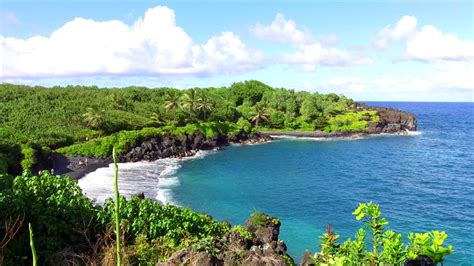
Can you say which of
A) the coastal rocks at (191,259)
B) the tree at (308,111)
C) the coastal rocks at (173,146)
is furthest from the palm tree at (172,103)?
the coastal rocks at (191,259)

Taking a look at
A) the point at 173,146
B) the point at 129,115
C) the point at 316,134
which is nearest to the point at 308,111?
the point at 316,134

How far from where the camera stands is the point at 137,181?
180ft

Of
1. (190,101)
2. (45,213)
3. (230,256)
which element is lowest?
(230,256)

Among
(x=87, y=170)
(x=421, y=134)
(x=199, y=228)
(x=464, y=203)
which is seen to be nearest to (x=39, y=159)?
(x=87, y=170)

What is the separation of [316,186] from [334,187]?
2479mm

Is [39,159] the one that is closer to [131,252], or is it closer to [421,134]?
[131,252]

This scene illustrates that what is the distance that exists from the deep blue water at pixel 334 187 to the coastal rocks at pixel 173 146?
4.75m

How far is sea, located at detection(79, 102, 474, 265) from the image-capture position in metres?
39.6

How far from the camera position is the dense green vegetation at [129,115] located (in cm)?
6881

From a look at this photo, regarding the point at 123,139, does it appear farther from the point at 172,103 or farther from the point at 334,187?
the point at 334,187

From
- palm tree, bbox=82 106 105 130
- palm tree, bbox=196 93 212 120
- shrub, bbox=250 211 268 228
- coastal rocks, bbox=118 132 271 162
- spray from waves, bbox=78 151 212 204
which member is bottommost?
spray from waves, bbox=78 151 212 204

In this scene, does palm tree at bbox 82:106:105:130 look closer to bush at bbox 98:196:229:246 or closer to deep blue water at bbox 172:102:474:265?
deep blue water at bbox 172:102:474:265

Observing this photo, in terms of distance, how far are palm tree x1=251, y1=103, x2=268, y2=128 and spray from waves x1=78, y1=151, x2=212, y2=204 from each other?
169 feet

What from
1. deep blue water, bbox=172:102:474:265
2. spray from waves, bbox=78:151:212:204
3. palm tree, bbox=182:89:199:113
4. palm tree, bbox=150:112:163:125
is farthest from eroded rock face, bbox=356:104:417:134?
spray from waves, bbox=78:151:212:204
